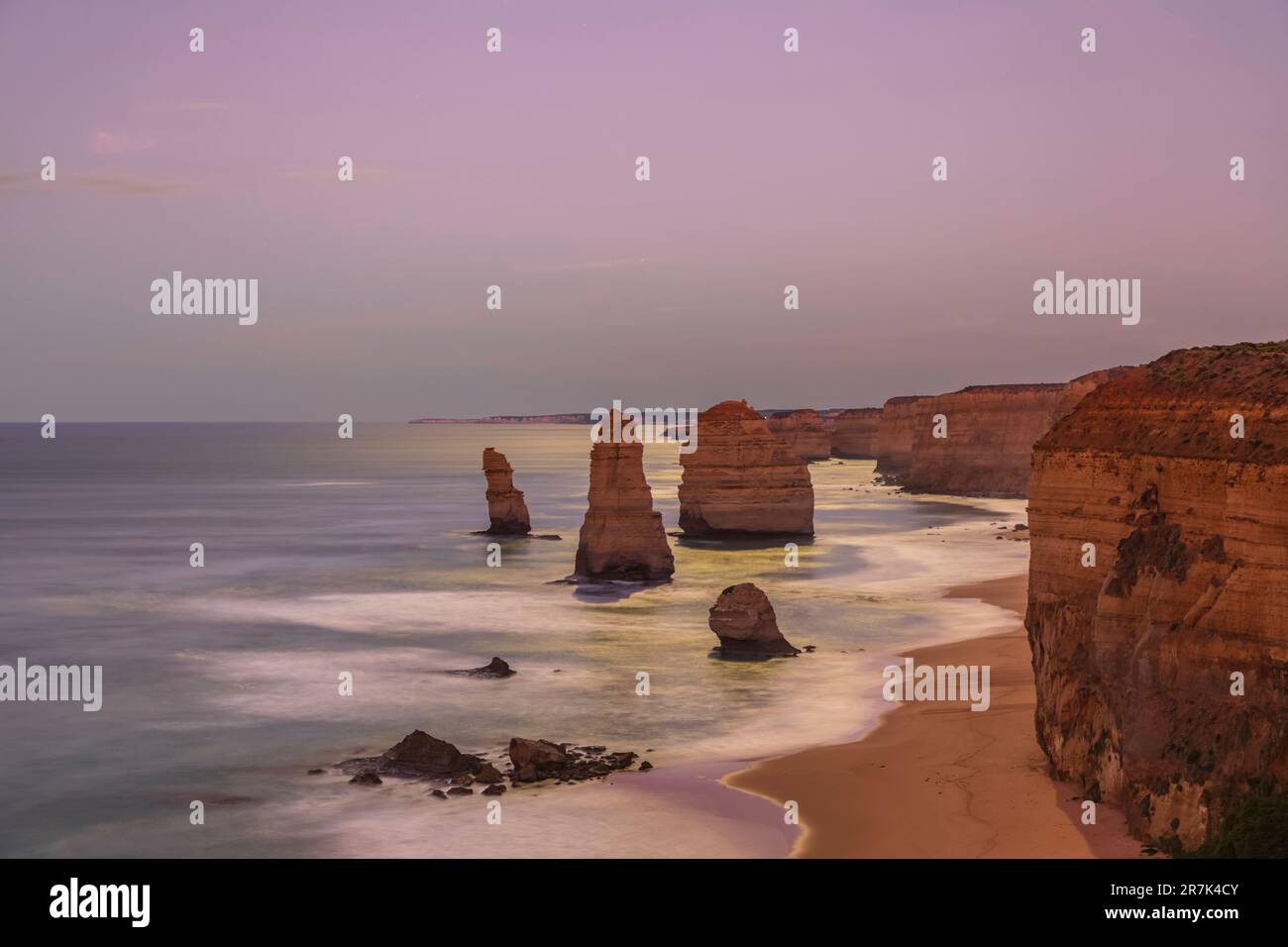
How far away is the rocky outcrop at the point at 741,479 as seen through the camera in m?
75.4

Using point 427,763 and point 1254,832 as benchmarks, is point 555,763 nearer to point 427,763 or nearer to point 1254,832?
point 427,763

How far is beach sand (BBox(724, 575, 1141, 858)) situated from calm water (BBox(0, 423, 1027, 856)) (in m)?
1.25

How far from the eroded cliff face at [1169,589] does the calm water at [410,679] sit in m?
6.53

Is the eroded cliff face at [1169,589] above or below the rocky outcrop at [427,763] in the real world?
above

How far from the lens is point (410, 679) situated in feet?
125

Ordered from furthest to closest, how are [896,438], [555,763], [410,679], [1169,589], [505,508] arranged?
[896,438] < [505,508] < [410,679] < [555,763] < [1169,589]

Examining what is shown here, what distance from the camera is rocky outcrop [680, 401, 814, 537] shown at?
75.4 meters

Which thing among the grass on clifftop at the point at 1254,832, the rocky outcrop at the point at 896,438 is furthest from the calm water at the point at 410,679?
the rocky outcrop at the point at 896,438

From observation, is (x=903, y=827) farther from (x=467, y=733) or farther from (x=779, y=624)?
(x=779, y=624)

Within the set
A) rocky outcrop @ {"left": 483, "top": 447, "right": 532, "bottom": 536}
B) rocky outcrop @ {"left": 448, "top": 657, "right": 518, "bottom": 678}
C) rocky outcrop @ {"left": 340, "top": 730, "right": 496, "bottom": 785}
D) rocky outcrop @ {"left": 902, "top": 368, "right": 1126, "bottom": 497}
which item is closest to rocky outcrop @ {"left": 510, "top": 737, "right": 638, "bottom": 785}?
rocky outcrop @ {"left": 340, "top": 730, "right": 496, "bottom": 785}

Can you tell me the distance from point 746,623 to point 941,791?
1613 centimetres

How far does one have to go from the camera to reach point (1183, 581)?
62.7 feet

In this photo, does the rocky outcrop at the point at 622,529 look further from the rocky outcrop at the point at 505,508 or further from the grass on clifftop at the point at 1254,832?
the grass on clifftop at the point at 1254,832

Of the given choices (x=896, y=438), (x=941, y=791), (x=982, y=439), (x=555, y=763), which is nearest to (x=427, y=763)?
(x=555, y=763)
